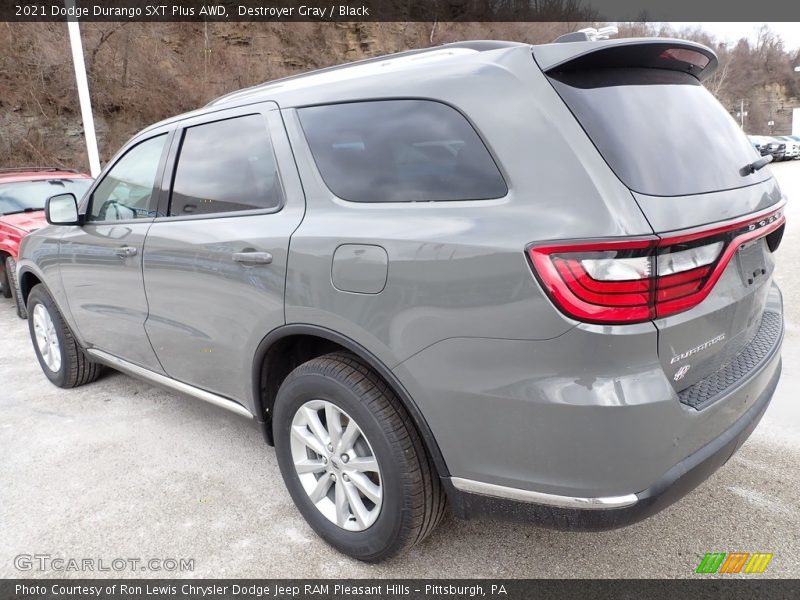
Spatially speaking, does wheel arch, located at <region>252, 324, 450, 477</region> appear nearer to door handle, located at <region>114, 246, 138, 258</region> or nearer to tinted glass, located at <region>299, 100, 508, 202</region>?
tinted glass, located at <region>299, 100, 508, 202</region>

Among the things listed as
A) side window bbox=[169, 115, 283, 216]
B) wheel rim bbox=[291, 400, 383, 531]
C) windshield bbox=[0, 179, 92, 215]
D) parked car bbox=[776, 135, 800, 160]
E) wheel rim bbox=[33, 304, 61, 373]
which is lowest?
parked car bbox=[776, 135, 800, 160]

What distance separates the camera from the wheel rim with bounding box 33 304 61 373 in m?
4.32

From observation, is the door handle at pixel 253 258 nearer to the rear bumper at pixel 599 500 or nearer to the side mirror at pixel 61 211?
the rear bumper at pixel 599 500

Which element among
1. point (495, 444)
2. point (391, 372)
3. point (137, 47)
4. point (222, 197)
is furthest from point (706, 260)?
point (137, 47)

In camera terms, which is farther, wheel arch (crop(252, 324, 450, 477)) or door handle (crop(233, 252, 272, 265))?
door handle (crop(233, 252, 272, 265))

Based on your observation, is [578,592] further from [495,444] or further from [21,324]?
[21,324]

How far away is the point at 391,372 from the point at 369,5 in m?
33.0

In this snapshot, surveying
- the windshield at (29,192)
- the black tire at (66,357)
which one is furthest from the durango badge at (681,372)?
the windshield at (29,192)

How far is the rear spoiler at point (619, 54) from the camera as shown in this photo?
6.00ft

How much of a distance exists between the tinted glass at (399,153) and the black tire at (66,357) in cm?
274

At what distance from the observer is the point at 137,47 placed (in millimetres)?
19750

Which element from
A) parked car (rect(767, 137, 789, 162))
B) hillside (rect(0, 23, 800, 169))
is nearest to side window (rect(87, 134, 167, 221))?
hillside (rect(0, 23, 800, 169))

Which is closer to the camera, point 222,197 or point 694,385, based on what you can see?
point 694,385

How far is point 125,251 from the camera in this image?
126 inches
